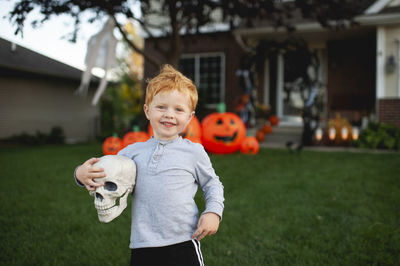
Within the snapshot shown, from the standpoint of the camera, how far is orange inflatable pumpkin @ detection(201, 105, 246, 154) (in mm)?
6712

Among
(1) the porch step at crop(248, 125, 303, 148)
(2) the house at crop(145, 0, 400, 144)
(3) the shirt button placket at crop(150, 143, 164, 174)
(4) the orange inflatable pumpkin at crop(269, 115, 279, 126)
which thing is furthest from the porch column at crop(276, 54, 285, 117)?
(3) the shirt button placket at crop(150, 143, 164, 174)

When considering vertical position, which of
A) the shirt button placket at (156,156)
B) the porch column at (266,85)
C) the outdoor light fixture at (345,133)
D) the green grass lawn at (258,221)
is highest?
the porch column at (266,85)

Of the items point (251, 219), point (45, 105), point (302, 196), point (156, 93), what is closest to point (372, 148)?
point (302, 196)

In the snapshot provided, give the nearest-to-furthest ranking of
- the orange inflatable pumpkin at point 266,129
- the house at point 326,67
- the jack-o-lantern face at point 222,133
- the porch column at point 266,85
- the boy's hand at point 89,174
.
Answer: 1. the boy's hand at point 89,174
2. the jack-o-lantern face at point 222,133
3. the house at point 326,67
4. the orange inflatable pumpkin at point 266,129
5. the porch column at point 266,85

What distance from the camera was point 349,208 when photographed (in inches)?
135

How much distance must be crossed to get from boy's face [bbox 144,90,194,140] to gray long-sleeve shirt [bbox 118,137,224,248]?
0.07m

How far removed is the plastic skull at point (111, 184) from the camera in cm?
138

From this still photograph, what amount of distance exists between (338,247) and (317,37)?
8.99 metres

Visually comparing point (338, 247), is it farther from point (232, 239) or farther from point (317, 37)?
point (317, 37)

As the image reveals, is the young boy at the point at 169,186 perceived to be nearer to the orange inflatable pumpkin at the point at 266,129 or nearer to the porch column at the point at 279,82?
the orange inflatable pumpkin at the point at 266,129

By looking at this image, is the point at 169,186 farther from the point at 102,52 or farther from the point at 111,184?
the point at 102,52

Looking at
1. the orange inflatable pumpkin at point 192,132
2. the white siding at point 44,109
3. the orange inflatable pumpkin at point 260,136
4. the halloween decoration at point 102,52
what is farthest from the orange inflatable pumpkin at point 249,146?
the white siding at point 44,109

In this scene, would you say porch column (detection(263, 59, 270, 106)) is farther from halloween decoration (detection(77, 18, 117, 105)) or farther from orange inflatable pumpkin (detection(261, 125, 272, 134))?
halloween decoration (detection(77, 18, 117, 105))

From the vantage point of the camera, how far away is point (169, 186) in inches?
57.6
